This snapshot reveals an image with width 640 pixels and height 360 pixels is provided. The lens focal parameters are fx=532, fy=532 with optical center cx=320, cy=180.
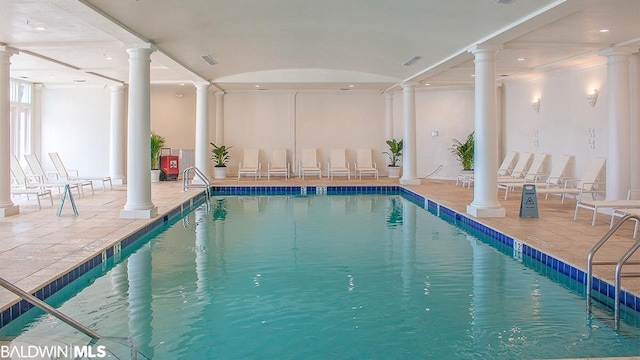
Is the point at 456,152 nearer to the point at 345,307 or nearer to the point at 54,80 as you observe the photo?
the point at 54,80

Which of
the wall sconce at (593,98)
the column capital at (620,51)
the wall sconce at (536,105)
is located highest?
the column capital at (620,51)

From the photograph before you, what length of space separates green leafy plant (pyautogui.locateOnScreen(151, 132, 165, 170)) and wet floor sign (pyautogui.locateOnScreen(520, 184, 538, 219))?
36.7 feet

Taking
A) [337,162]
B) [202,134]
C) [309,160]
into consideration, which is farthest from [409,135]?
[202,134]

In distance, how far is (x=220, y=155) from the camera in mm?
16859

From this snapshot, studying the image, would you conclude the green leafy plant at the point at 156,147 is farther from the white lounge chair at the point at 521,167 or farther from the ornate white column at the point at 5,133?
the white lounge chair at the point at 521,167

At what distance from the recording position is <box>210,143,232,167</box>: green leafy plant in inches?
660

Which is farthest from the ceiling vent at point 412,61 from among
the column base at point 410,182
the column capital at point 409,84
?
the column base at point 410,182

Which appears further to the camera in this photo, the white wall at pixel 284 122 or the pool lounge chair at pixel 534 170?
the white wall at pixel 284 122

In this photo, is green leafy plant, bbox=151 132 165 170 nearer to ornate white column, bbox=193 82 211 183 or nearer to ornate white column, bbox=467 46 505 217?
ornate white column, bbox=193 82 211 183

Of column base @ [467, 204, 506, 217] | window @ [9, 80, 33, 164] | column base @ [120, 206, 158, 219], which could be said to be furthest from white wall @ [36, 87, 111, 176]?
column base @ [467, 204, 506, 217]

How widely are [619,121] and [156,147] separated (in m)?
12.3

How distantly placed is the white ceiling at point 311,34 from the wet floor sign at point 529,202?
2415 mm

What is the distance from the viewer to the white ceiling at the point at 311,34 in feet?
22.2

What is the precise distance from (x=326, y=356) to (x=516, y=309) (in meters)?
1.90
